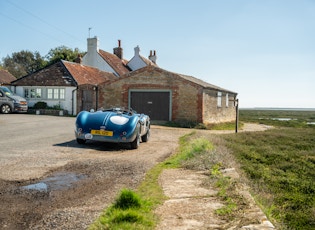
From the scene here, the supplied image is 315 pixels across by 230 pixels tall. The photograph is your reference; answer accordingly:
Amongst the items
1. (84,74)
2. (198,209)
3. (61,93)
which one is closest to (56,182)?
(198,209)

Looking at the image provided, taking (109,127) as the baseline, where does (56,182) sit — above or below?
below

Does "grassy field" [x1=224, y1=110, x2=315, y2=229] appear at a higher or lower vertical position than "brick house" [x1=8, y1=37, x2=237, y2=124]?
lower

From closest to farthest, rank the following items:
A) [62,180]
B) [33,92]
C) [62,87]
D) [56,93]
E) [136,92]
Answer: [62,180]
[136,92]
[62,87]
[56,93]
[33,92]

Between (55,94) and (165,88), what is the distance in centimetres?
1158

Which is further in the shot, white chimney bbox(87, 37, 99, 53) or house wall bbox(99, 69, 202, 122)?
white chimney bbox(87, 37, 99, 53)

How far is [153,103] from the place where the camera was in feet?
72.9

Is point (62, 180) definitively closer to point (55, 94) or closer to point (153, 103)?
point (153, 103)

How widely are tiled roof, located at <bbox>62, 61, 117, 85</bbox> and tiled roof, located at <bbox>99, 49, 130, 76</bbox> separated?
2680mm

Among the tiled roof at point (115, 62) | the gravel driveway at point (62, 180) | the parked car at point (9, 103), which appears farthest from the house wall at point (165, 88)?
the tiled roof at point (115, 62)

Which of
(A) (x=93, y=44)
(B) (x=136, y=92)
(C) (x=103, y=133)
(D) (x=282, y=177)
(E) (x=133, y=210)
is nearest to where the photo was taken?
(E) (x=133, y=210)

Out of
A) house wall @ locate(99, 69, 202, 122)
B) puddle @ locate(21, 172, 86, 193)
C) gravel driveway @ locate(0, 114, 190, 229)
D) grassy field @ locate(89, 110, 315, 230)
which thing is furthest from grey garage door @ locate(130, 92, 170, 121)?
puddle @ locate(21, 172, 86, 193)

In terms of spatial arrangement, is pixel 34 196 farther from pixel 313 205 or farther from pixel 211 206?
pixel 313 205

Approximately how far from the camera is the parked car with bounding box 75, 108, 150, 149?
9141 millimetres

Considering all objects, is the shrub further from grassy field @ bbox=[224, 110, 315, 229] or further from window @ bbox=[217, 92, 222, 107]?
grassy field @ bbox=[224, 110, 315, 229]
